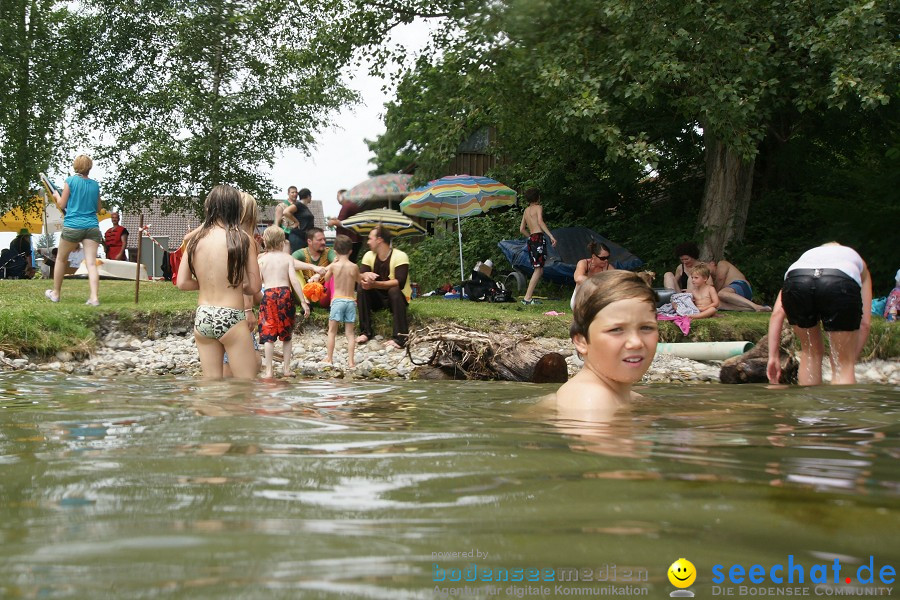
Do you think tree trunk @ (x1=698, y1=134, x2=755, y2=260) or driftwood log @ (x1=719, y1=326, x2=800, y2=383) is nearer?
driftwood log @ (x1=719, y1=326, x2=800, y2=383)

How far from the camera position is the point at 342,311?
1070 cm

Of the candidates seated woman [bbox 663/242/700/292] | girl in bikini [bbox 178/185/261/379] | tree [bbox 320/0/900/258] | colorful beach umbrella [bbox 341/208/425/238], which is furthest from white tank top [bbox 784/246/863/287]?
colorful beach umbrella [bbox 341/208/425/238]

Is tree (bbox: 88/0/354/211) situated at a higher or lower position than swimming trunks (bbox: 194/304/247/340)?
higher

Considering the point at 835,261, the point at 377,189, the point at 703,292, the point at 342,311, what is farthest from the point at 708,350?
the point at 377,189

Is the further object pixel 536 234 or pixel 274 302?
pixel 536 234

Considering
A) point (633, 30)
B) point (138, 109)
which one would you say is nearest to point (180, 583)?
point (633, 30)

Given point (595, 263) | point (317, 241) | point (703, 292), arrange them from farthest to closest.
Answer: point (595, 263) → point (317, 241) → point (703, 292)

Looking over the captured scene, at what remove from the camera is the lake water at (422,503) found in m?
1.81

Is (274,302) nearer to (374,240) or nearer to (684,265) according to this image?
(374,240)

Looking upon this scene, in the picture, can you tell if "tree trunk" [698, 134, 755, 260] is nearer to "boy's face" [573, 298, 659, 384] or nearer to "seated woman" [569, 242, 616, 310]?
"seated woman" [569, 242, 616, 310]

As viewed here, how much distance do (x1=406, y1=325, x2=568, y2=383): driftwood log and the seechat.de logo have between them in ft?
21.2

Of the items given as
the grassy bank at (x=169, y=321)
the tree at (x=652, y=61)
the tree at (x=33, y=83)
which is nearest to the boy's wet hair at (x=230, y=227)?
the grassy bank at (x=169, y=321)

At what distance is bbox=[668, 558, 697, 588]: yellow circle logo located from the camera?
1793 millimetres

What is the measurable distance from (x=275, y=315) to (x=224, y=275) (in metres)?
3.17
